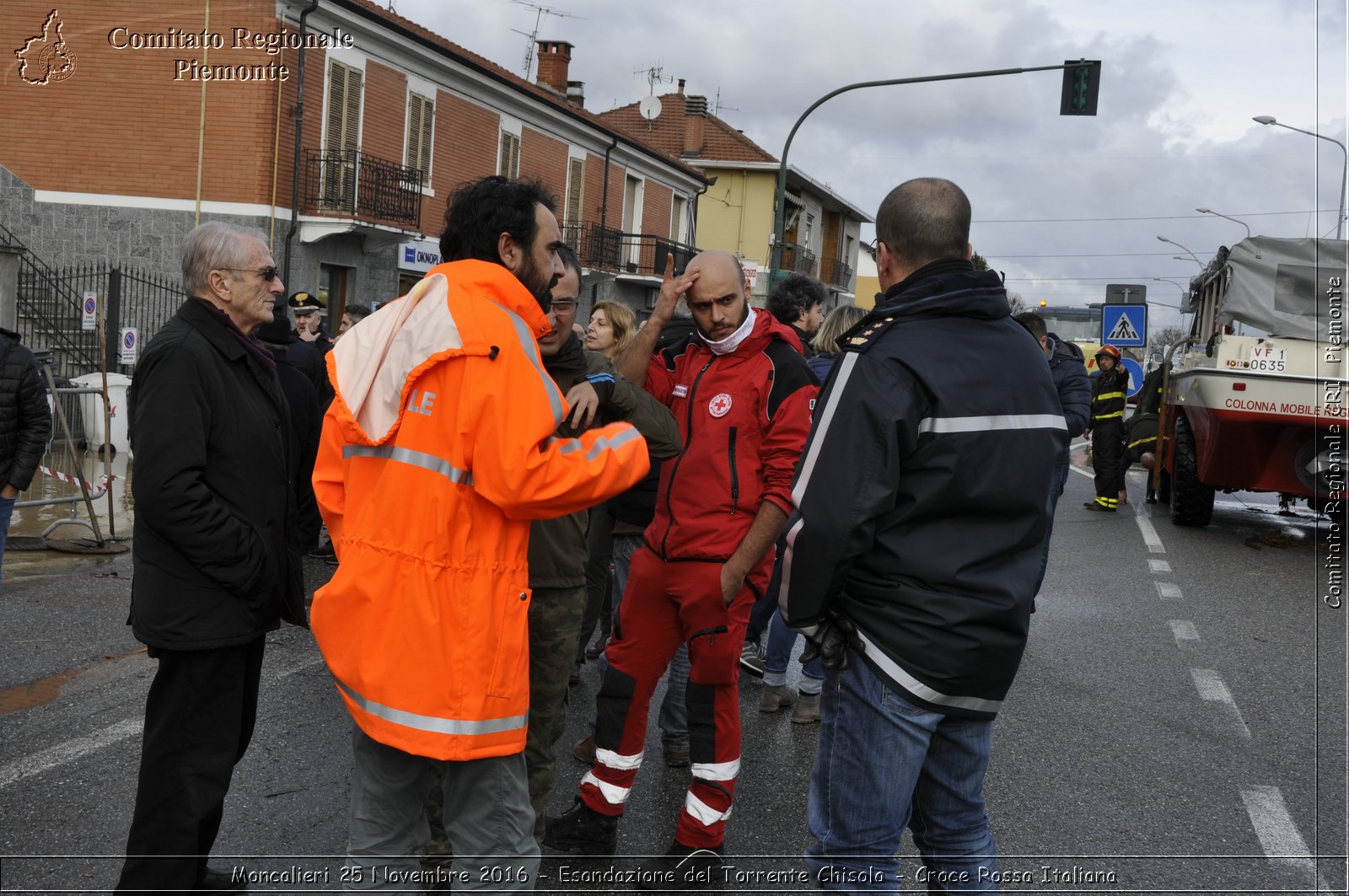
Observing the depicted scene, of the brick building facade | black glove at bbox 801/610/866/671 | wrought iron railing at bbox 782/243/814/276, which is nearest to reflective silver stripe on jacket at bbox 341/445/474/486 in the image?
black glove at bbox 801/610/866/671

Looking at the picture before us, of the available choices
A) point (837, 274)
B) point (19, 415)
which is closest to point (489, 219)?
point (19, 415)

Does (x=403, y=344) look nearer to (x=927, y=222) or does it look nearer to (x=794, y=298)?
(x=927, y=222)

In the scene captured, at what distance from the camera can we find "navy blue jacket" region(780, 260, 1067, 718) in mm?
2699

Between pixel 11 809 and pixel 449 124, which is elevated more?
pixel 449 124

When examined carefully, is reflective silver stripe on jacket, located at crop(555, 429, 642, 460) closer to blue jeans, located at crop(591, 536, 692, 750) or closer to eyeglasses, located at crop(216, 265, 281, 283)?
eyeglasses, located at crop(216, 265, 281, 283)

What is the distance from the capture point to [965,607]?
2.72 meters

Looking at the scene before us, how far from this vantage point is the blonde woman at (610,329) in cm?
598

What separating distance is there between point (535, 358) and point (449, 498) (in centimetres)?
36

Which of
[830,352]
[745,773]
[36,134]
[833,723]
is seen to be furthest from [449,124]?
[833,723]

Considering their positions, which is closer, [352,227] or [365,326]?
[365,326]

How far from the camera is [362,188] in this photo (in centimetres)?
2066

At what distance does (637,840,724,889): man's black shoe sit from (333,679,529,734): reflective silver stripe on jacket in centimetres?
150

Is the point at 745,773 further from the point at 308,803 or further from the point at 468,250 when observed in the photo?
the point at 468,250

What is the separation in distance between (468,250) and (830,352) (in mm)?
3716
